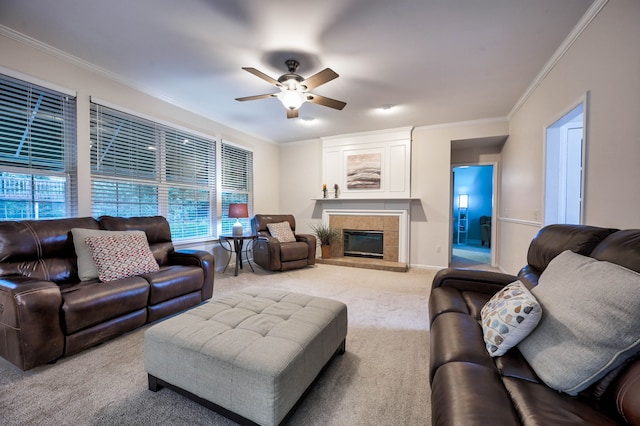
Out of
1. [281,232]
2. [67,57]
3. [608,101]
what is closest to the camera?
[608,101]

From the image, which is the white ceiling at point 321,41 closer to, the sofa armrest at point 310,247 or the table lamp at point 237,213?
the table lamp at point 237,213

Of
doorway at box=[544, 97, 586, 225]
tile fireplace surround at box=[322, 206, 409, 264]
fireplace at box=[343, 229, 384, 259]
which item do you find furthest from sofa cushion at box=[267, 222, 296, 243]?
doorway at box=[544, 97, 586, 225]

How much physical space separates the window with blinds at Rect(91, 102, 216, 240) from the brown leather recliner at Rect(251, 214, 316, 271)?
2.66 feet

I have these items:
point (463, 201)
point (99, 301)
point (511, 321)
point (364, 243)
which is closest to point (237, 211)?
point (99, 301)

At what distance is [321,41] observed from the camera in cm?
229

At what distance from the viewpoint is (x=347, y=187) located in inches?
208

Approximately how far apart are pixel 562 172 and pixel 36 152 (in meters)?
5.29

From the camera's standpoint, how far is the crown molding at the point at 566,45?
1853 millimetres

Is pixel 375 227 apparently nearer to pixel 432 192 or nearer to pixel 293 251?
pixel 432 192

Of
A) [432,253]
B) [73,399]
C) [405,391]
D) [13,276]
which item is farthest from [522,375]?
[432,253]

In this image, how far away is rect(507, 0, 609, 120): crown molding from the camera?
72.9 inches

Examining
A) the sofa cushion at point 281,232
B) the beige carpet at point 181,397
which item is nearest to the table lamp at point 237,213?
the sofa cushion at point 281,232

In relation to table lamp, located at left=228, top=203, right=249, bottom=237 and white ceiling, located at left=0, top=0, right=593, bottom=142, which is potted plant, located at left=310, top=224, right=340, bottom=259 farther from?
white ceiling, located at left=0, top=0, right=593, bottom=142

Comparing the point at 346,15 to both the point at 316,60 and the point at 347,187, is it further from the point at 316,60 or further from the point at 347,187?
the point at 347,187
